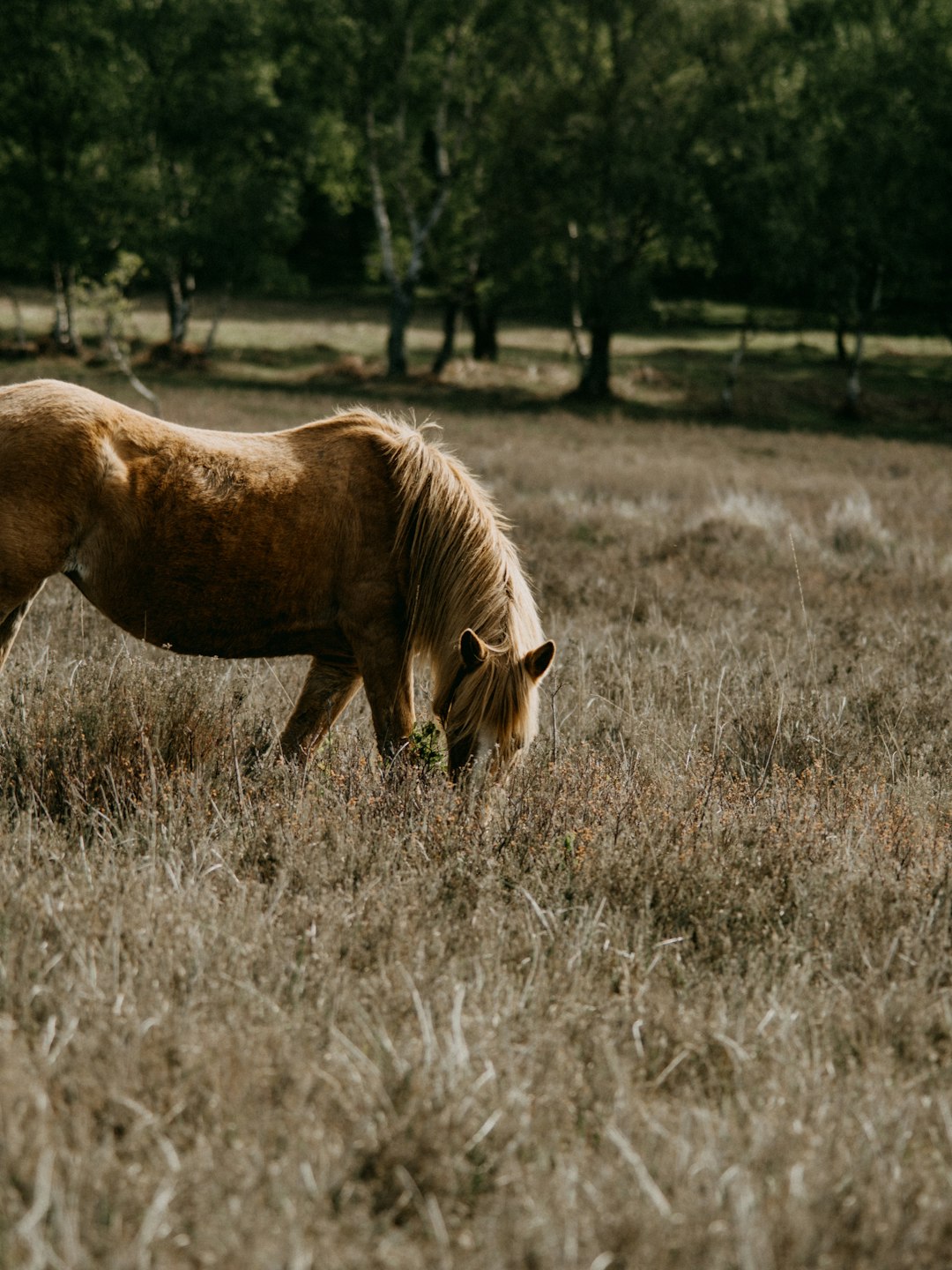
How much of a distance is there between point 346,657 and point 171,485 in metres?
1.11

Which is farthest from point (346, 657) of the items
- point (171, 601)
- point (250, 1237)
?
point (250, 1237)

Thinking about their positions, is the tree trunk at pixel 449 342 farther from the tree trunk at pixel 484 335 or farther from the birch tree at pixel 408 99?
the tree trunk at pixel 484 335

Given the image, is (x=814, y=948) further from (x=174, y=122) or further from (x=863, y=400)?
(x=174, y=122)

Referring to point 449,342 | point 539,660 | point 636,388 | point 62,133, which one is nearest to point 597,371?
point 636,388

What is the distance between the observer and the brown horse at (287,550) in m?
4.28

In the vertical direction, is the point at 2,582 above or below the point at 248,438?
below

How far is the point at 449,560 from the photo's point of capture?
183 inches

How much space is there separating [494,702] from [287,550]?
1.16 meters

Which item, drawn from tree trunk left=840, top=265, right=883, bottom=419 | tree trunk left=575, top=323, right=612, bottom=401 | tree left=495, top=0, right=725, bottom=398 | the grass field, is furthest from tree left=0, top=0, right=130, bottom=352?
the grass field

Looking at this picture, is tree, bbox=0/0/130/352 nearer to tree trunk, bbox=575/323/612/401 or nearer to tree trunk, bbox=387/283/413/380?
tree trunk, bbox=387/283/413/380

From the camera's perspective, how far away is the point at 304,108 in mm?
36406

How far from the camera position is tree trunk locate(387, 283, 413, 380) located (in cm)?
3516

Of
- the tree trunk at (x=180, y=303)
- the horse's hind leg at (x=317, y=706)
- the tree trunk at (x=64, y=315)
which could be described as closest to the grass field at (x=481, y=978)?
the horse's hind leg at (x=317, y=706)

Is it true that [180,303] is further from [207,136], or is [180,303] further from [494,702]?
[494,702]
